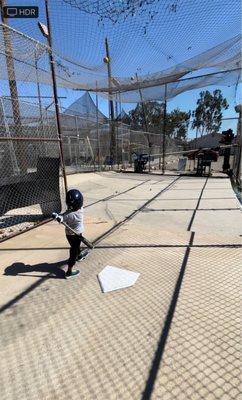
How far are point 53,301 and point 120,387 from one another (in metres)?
1.32

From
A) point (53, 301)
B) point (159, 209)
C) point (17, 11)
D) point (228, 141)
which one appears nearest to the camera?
point (53, 301)

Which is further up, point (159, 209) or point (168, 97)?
point (168, 97)

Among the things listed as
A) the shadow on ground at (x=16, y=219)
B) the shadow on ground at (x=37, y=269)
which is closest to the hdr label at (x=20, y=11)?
the shadow on ground at (x=16, y=219)

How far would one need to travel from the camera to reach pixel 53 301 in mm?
3135

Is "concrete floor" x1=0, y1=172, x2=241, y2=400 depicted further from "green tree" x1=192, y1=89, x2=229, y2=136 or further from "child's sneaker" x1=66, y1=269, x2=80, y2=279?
"green tree" x1=192, y1=89, x2=229, y2=136

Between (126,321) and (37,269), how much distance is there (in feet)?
5.32

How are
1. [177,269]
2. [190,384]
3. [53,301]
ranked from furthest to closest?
[177,269], [53,301], [190,384]

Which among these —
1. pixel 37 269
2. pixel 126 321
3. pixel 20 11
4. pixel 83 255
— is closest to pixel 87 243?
pixel 83 255

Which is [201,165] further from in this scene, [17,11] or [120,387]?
Result: [120,387]

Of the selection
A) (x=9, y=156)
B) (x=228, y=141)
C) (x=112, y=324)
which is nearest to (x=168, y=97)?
(x=228, y=141)

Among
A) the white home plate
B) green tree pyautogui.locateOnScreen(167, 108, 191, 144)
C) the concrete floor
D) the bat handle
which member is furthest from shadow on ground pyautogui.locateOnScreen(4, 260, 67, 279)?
green tree pyautogui.locateOnScreen(167, 108, 191, 144)

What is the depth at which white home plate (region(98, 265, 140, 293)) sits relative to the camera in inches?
133

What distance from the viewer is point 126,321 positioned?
8.94 ft

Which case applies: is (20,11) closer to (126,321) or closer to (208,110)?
(126,321)
